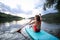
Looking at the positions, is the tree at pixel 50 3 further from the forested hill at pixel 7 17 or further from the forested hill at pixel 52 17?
the forested hill at pixel 7 17

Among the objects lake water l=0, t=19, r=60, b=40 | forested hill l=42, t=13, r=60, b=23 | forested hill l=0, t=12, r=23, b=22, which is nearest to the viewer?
lake water l=0, t=19, r=60, b=40

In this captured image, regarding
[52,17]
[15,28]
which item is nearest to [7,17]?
[15,28]

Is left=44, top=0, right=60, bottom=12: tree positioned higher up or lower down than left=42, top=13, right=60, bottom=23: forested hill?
higher up

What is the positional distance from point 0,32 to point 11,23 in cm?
54

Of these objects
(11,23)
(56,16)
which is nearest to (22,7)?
(11,23)

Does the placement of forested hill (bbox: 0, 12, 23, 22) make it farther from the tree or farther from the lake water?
the tree

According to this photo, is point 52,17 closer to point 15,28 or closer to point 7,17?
point 15,28

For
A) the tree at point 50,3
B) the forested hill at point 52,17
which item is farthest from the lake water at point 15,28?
the tree at point 50,3

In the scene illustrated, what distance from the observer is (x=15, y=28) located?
131 inches

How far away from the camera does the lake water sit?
2959mm

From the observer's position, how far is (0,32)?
3.16 m

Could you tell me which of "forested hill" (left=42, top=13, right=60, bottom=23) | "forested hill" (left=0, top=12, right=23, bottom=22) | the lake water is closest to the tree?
"forested hill" (left=42, top=13, right=60, bottom=23)

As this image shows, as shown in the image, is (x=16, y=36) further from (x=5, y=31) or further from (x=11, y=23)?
(x=11, y=23)

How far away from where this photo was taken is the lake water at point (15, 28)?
2959 millimetres
